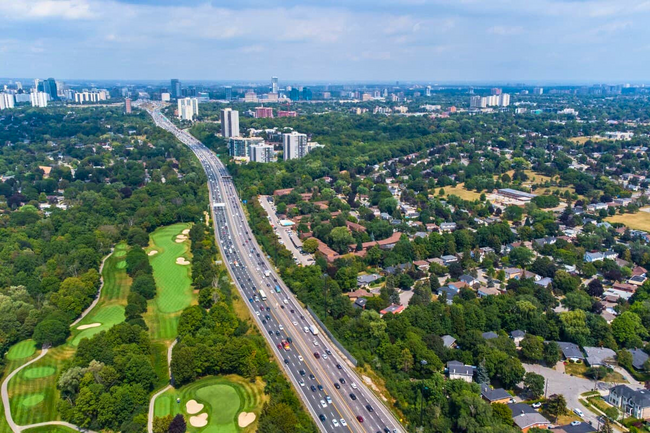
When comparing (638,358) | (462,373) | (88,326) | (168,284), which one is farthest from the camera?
(168,284)

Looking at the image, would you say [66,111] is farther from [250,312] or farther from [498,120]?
[250,312]

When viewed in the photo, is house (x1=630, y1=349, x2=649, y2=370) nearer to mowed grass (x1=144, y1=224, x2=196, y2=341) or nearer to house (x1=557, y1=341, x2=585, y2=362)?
house (x1=557, y1=341, x2=585, y2=362)

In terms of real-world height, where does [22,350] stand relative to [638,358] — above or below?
below

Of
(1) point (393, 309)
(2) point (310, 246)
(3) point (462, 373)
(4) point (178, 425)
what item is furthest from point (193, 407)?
(2) point (310, 246)

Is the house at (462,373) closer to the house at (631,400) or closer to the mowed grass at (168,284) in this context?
the house at (631,400)

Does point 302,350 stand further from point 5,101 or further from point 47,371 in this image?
point 5,101

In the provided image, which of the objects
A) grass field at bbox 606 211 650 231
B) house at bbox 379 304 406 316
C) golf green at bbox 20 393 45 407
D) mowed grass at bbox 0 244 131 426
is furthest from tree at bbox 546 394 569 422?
grass field at bbox 606 211 650 231
